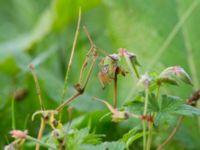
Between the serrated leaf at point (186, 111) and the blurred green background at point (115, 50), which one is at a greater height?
the blurred green background at point (115, 50)

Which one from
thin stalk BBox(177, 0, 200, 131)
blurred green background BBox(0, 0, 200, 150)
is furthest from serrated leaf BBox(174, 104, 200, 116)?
thin stalk BBox(177, 0, 200, 131)

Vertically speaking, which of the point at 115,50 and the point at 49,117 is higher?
the point at 115,50

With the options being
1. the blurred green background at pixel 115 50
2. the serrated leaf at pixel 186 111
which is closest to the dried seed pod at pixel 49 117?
the serrated leaf at pixel 186 111

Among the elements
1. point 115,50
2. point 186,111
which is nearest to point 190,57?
point 115,50

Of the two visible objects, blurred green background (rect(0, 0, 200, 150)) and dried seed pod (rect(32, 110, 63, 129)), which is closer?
dried seed pod (rect(32, 110, 63, 129))

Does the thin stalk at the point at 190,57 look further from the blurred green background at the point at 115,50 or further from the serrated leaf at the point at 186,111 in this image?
the serrated leaf at the point at 186,111

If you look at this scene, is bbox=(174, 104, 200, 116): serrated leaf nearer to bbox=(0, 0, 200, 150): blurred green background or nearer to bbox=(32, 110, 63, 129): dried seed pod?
bbox=(32, 110, 63, 129): dried seed pod

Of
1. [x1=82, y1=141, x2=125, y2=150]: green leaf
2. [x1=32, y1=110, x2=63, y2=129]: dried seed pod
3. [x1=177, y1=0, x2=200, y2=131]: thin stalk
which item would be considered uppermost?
[x1=177, y1=0, x2=200, y2=131]: thin stalk

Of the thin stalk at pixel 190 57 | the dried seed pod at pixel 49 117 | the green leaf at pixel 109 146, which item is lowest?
the green leaf at pixel 109 146

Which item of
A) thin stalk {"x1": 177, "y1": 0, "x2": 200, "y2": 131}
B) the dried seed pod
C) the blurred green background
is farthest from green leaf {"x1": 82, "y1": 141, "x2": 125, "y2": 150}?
thin stalk {"x1": 177, "y1": 0, "x2": 200, "y2": 131}

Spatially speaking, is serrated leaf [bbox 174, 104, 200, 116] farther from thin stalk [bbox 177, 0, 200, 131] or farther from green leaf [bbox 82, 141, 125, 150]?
thin stalk [bbox 177, 0, 200, 131]

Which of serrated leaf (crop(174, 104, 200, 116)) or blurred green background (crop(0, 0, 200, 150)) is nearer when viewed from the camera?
serrated leaf (crop(174, 104, 200, 116))

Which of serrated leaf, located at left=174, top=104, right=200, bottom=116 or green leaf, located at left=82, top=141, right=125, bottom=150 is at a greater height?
serrated leaf, located at left=174, top=104, right=200, bottom=116

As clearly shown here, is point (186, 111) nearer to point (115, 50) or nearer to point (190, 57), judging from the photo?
point (190, 57)
